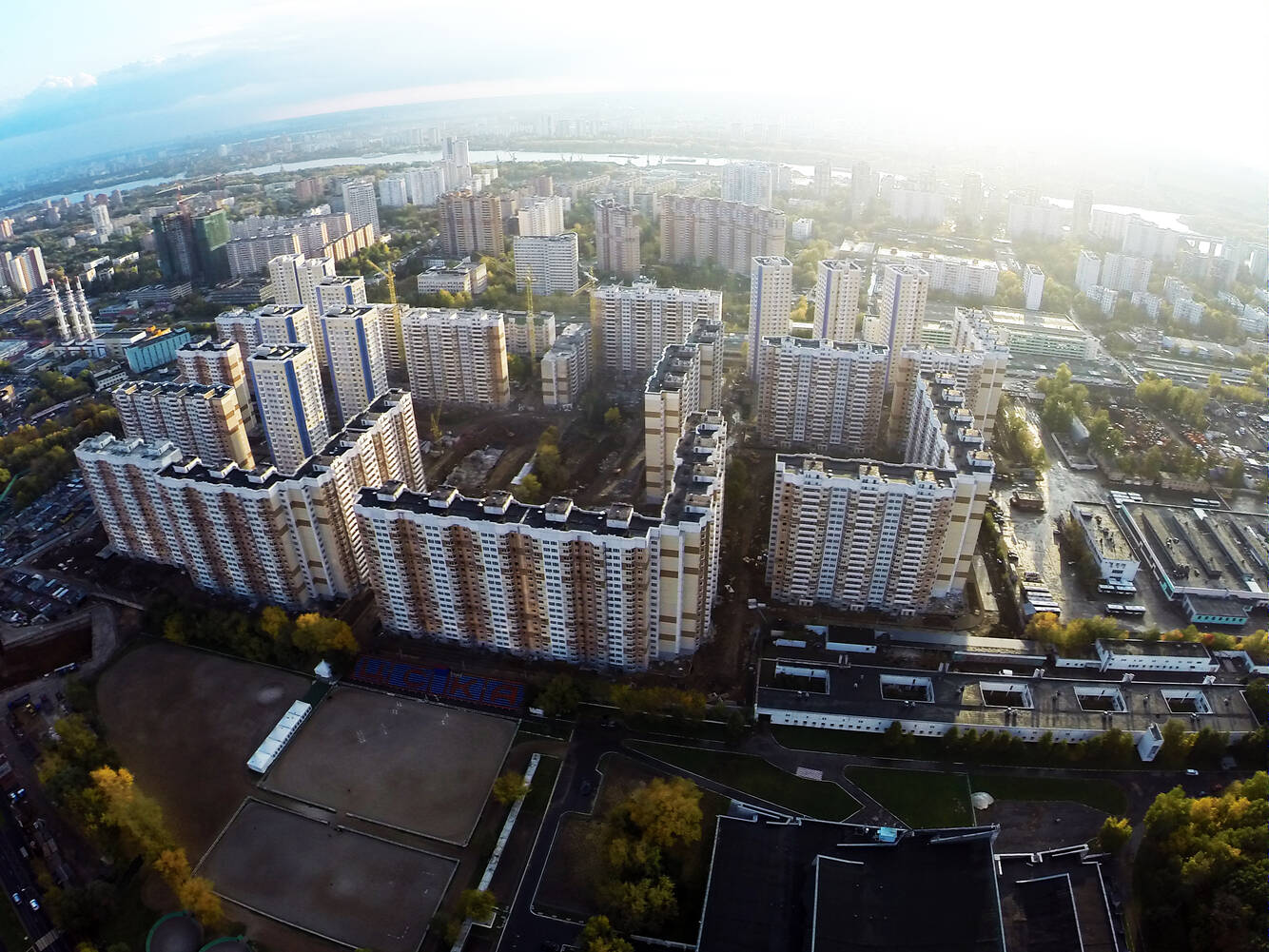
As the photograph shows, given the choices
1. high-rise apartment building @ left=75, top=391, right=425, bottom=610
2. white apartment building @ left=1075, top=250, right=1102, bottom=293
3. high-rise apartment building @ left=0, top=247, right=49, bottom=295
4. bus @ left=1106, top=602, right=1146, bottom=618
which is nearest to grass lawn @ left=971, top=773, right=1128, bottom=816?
bus @ left=1106, top=602, right=1146, bottom=618

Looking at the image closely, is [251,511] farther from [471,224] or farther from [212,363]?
[471,224]

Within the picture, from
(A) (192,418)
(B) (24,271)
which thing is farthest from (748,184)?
(B) (24,271)

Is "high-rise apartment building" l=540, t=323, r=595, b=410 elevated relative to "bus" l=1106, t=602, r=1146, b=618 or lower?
elevated

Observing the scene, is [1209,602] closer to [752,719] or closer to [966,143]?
[752,719]

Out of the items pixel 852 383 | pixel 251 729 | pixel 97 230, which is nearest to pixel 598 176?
pixel 97 230

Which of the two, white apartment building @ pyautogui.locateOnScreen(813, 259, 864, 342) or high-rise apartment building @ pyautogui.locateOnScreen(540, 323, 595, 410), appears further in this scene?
white apartment building @ pyautogui.locateOnScreen(813, 259, 864, 342)

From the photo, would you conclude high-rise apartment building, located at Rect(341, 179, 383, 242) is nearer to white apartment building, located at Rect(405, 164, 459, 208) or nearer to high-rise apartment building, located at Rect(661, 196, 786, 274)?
white apartment building, located at Rect(405, 164, 459, 208)

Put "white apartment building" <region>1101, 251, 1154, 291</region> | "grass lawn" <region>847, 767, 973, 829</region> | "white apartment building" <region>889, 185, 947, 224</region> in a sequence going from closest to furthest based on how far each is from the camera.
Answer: "grass lawn" <region>847, 767, 973, 829</region>, "white apartment building" <region>1101, 251, 1154, 291</region>, "white apartment building" <region>889, 185, 947, 224</region>
